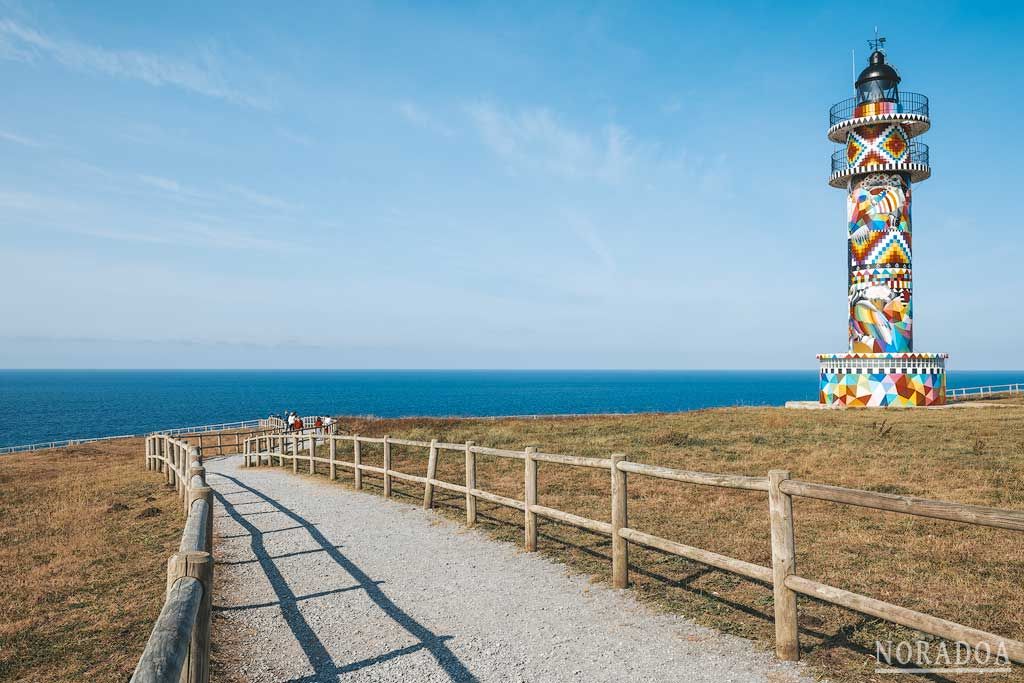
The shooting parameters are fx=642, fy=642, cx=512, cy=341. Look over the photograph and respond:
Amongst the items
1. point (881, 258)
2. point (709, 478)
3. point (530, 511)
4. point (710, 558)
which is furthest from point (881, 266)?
point (710, 558)

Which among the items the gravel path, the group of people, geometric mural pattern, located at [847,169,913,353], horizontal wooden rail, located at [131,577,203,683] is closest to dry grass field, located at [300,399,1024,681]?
the gravel path

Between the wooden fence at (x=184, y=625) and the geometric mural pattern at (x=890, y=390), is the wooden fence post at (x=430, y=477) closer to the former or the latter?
the wooden fence at (x=184, y=625)

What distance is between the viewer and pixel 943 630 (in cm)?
430

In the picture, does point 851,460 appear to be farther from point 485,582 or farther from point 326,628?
point 326,628

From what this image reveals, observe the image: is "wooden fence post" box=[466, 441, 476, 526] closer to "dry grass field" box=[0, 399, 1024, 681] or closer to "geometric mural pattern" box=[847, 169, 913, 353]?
"dry grass field" box=[0, 399, 1024, 681]

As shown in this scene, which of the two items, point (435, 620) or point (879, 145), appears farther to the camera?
point (879, 145)

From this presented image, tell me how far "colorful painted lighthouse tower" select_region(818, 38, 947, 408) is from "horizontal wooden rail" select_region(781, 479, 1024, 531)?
31797mm

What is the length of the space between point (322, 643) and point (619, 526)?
334cm

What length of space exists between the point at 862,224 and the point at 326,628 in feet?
114

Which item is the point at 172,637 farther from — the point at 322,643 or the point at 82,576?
the point at 82,576

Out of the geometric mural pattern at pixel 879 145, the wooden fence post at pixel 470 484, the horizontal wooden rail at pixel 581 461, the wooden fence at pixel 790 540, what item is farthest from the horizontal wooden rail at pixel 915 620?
the geometric mural pattern at pixel 879 145

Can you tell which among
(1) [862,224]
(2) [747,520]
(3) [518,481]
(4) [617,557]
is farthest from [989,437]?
(1) [862,224]

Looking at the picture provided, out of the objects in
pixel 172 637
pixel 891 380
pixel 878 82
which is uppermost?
pixel 878 82

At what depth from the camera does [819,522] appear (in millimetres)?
9977
